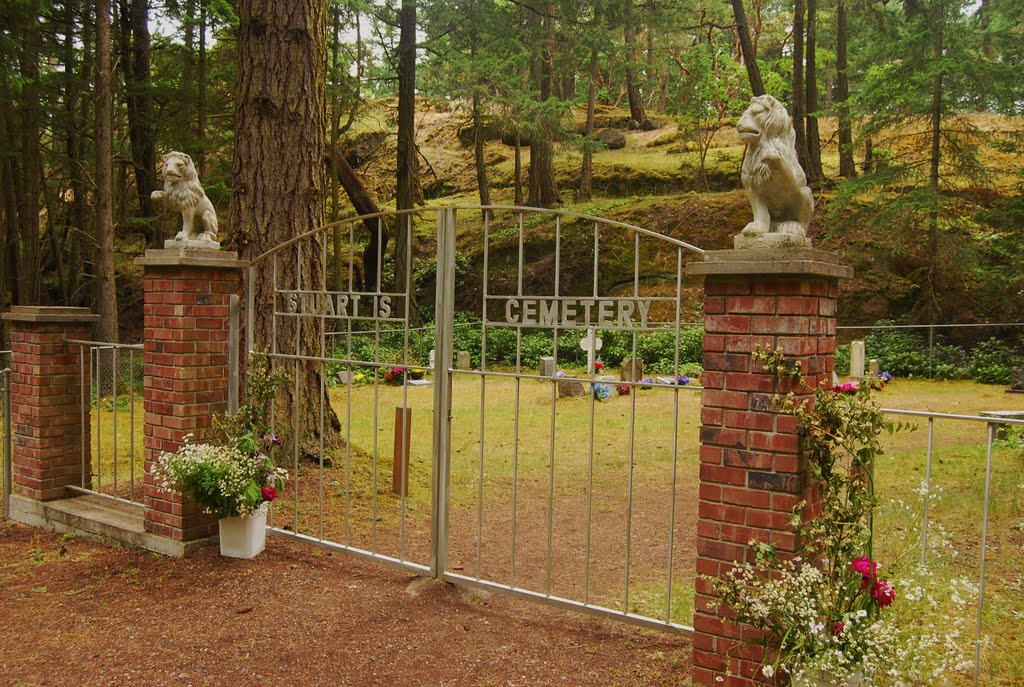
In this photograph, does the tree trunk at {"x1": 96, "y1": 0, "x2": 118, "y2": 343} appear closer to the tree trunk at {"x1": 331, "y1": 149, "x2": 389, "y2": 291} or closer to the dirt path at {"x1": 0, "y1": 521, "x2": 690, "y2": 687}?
the tree trunk at {"x1": 331, "y1": 149, "x2": 389, "y2": 291}

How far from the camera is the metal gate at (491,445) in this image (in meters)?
3.90

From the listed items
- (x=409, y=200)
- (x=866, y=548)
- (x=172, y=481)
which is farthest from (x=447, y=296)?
(x=409, y=200)

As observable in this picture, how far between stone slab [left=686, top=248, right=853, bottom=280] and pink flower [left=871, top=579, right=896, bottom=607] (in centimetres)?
110

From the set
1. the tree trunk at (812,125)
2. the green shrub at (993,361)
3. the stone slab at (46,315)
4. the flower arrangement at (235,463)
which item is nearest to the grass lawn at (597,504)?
the flower arrangement at (235,463)

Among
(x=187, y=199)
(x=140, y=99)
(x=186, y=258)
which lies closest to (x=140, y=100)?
(x=140, y=99)

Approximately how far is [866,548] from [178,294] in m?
3.88

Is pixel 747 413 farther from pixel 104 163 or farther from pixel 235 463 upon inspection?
pixel 104 163

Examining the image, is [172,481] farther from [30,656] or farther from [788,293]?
[788,293]

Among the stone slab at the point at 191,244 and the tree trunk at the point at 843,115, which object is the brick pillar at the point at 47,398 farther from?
the tree trunk at the point at 843,115

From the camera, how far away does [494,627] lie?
148 inches

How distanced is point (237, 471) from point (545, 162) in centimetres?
1564

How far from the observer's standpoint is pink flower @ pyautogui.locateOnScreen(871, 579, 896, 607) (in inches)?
104

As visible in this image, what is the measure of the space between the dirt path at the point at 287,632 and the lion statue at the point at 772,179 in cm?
181

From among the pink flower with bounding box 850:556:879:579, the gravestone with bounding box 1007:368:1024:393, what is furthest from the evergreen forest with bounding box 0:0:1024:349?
the pink flower with bounding box 850:556:879:579
